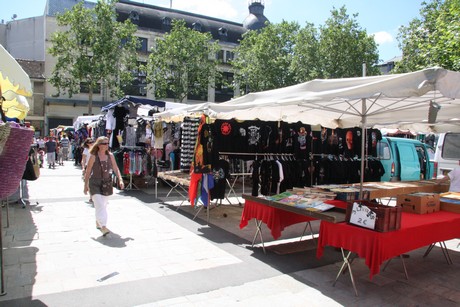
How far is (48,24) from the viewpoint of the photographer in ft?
109

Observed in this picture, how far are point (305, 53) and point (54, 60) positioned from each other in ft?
75.8

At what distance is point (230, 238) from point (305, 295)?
7.52 ft

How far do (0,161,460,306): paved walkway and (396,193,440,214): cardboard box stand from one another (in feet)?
2.64

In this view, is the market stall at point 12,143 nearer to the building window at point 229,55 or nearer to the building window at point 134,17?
the building window at point 134,17

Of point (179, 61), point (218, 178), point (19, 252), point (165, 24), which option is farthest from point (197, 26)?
point (19, 252)

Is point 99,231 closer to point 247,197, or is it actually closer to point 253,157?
point 247,197

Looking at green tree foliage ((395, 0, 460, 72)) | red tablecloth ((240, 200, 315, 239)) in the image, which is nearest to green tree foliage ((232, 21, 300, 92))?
green tree foliage ((395, 0, 460, 72))

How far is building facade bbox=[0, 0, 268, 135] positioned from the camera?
1271 inches

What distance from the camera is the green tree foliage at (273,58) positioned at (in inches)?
1291

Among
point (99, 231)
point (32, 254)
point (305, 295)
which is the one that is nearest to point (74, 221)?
point (99, 231)

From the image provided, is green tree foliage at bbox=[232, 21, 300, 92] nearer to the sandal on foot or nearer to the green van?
the green van

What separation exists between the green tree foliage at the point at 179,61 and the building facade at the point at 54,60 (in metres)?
2.97

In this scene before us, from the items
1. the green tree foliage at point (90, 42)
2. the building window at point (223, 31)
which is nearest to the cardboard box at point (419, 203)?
the green tree foliage at point (90, 42)

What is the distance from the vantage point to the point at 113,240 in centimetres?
566
